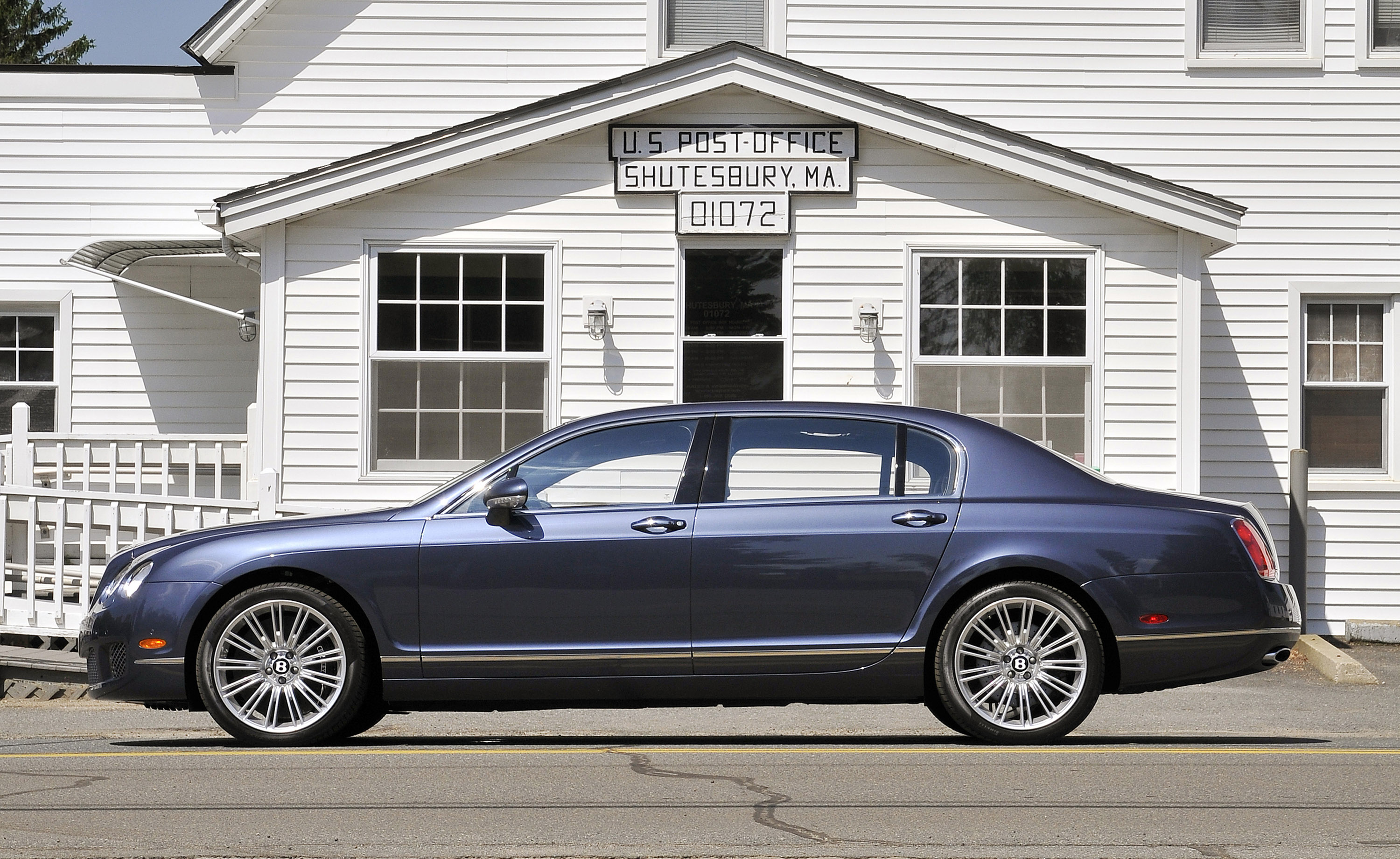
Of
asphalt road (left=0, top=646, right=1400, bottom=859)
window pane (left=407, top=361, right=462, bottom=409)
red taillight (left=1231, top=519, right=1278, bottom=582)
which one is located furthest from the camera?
window pane (left=407, top=361, right=462, bottom=409)

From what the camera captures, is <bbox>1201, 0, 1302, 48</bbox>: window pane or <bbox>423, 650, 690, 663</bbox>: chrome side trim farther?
<bbox>1201, 0, 1302, 48</bbox>: window pane

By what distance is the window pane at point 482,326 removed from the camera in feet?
42.3

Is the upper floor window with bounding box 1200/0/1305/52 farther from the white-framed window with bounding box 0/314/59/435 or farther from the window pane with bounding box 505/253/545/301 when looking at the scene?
the white-framed window with bounding box 0/314/59/435

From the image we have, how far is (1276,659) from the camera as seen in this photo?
7.38 m

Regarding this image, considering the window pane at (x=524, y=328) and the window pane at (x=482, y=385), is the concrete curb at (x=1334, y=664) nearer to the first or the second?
the window pane at (x=524, y=328)

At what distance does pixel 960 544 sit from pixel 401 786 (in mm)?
2654

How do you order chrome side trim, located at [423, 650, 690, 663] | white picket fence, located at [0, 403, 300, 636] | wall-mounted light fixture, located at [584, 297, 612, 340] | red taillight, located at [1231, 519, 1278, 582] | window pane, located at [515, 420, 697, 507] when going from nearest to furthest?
chrome side trim, located at [423, 650, 690, 663] < red taillight, located at [1231, 519, 1278, 582] < window pane, located at [515, 420, 697, 507] < white picket fence, located at [0, 403, 300, 636] < wall-mounted light fixture, located at [584, 297, 612, 340]

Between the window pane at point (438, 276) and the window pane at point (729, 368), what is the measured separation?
6.15 feet

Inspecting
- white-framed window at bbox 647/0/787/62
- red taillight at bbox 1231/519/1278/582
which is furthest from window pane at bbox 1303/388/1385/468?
red taillight at bbox 1231/519/1278/582

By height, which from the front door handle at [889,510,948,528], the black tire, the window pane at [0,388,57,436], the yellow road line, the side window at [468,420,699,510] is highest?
the window pane at [0,388,57,436]

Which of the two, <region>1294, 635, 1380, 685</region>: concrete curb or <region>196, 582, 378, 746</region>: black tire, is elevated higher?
<region>196, 582, 378, 746</region>: black tire

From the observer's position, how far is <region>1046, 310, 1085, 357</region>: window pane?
42.4 ft

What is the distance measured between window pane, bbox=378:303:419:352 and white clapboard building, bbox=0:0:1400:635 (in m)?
0.03

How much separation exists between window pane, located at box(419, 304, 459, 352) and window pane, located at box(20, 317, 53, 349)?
438 centimetres
